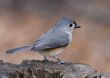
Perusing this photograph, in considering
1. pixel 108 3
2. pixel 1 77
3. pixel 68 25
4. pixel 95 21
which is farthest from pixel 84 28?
pixel 1 77

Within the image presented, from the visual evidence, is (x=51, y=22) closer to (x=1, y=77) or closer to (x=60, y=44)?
(x=60, y=44)

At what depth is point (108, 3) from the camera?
1130 centimetres

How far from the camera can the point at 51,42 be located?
598 centimetres

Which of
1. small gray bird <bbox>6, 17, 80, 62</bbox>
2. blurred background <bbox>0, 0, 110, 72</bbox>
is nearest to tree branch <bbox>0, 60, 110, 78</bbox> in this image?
small gray bird <bbox>6, 17, 80, 62</bbox>

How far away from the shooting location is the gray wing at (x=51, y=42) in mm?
5920

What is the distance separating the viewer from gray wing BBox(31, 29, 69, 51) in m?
5.92

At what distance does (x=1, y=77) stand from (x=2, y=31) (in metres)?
4.69

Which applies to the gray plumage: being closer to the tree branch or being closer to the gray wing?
the gray wing

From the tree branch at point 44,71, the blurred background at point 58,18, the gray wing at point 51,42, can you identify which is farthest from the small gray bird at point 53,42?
the blurred background at point 58,18

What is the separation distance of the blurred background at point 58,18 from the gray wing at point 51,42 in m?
2.81

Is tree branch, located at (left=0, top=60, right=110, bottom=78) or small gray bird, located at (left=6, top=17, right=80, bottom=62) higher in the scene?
small gray bird, located at (left=6, top=17, right=80, bottom=62)

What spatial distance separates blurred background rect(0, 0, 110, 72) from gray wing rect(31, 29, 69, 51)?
9.23 ft

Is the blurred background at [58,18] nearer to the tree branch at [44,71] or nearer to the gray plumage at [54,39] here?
the gray plumage at [54,39]

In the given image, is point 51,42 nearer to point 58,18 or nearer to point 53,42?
point 53,42
